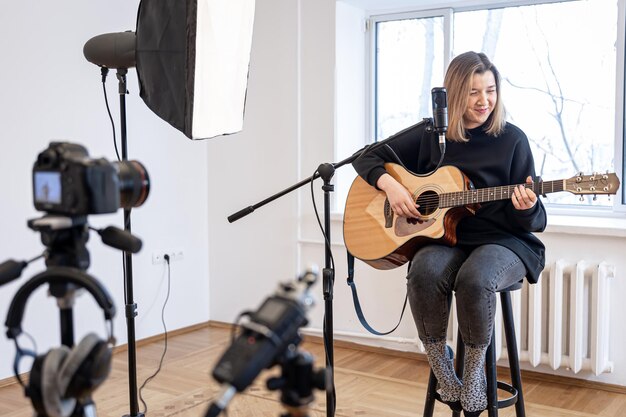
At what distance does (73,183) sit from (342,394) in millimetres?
2072

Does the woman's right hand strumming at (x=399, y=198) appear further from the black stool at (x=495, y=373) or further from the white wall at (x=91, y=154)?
the white wall at (x=91, y=154)

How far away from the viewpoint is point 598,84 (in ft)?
10.5

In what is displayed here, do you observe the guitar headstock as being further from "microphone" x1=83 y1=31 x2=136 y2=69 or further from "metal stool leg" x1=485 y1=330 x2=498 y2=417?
"microphone" x1=83 y1=31 x2=136 y2=69

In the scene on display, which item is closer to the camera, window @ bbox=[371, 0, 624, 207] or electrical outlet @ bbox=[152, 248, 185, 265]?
window @ bbox=[371, 0, 624, 207]

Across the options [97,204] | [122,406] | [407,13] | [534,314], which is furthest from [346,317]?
[97,204]

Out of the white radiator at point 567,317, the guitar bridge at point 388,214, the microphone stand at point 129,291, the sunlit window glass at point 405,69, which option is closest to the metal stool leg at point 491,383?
the guitar bridge at point 388,214

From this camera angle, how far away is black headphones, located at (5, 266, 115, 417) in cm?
110

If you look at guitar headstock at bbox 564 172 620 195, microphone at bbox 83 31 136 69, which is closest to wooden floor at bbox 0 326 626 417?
guitar headstock at bbox 564 172 620 195

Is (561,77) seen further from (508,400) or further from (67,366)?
(67,366)

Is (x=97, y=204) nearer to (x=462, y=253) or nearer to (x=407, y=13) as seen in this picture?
(x=462, y=253)

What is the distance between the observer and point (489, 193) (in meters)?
2.16

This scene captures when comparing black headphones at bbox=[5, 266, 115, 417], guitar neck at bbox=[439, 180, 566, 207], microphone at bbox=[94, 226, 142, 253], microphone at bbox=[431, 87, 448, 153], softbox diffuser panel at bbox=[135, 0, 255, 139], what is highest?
softbox diffuser panel at bbox=[135, 0, 255, 139]

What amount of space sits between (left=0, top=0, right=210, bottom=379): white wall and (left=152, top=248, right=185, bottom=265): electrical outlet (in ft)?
0.08

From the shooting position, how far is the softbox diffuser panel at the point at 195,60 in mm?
2074
